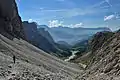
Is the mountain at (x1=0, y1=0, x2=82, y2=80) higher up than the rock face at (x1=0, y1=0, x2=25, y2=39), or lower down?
lower down

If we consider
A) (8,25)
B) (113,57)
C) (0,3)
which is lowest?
(113,57)

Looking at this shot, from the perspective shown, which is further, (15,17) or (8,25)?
(15,17)

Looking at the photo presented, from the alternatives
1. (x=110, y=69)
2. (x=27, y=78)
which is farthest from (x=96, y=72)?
(x=27, y=78)

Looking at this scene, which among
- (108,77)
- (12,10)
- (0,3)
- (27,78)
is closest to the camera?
(108,77)

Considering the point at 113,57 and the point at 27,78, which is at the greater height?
the point at 113,57

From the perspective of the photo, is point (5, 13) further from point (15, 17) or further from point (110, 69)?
point (110, 69)

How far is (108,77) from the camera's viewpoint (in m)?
38.3

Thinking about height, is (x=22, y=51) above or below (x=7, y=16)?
below

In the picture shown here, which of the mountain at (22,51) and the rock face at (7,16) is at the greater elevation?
the rock face at (7,16)

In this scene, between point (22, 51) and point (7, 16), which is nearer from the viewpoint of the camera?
point (22, 51)

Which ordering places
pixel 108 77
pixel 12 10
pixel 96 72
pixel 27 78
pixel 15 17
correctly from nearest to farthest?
pixel 108 77, pixel 96 72, pixel 27 78, pixel 12 10, pixel 15 17

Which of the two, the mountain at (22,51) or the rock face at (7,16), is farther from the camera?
the rock face at (7,16)

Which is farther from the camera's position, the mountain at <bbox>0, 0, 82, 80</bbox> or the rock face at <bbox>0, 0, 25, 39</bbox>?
the rock face at <bbox>0, 0, 25, 39</bbox>

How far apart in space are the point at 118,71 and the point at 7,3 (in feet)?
438
